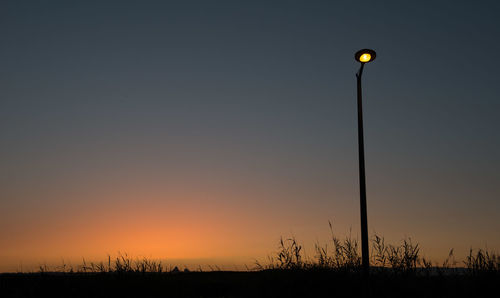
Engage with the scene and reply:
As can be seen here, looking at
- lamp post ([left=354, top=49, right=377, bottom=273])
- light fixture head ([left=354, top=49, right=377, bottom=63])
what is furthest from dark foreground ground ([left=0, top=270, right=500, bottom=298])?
light fixture head ([left=354, top=49, right=377, bottom=63])

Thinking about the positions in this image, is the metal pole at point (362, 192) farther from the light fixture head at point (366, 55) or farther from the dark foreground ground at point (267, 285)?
the dark foreground ground at point (267, 285)

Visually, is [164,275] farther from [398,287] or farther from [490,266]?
[490,266]

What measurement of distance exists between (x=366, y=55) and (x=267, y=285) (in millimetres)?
6074

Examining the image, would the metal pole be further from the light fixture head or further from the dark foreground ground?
the dark foreground ground

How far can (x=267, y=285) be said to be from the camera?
10.4 metres

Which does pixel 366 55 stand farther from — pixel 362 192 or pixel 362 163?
pixel 362 192

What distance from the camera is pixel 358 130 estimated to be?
448 inches

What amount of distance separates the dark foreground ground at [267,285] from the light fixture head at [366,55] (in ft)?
17.4

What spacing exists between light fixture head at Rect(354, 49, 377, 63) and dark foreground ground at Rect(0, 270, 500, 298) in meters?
5.31

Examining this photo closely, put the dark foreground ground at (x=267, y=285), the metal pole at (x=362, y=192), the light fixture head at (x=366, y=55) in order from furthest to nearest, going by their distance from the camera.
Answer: the light fixture head at (x=366, y=55) < the metal pole at (x=362, y=192) < the dark foreground ground at (x=267, y=285)

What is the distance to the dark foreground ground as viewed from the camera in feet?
32.8

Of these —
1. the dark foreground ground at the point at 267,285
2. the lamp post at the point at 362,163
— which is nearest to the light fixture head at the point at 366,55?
the lamp post at the point at 362,163

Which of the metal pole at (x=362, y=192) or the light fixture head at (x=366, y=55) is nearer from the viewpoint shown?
the metal pole at (x=362, y=192)

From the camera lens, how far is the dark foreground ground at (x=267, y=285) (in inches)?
394
